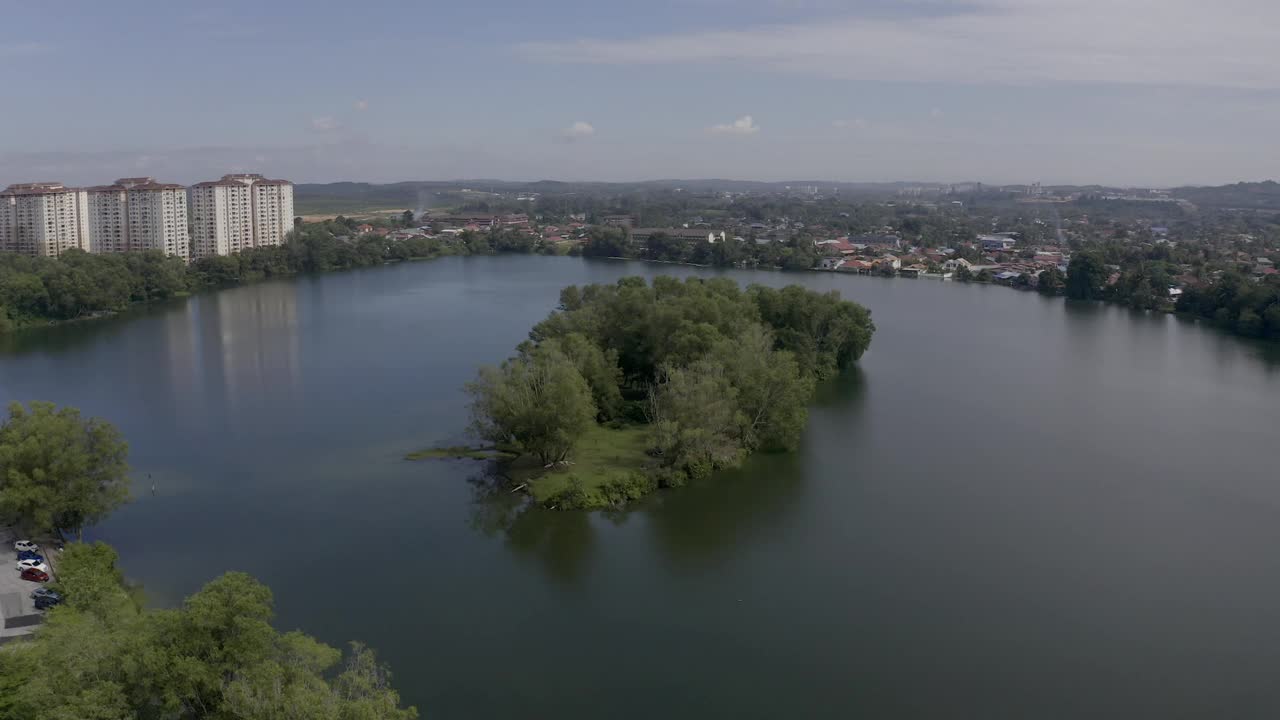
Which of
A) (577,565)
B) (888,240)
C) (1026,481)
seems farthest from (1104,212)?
(577,565)

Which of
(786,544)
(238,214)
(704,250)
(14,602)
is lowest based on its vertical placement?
(786,544)

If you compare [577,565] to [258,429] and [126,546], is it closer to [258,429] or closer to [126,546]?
[126,546]

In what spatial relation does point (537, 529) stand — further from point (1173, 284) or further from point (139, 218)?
point (139, 218)

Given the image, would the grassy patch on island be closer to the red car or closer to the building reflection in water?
the red car

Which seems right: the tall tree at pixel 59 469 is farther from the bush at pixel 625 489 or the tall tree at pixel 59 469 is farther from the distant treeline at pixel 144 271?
the distant treeline at pixel 144 271

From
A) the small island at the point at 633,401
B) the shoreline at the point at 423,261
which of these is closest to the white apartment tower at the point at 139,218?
the shoreline at the point at 423,261

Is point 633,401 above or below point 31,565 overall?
above

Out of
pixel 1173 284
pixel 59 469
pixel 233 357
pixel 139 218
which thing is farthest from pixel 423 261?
pixel 59 469
